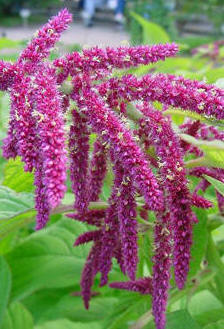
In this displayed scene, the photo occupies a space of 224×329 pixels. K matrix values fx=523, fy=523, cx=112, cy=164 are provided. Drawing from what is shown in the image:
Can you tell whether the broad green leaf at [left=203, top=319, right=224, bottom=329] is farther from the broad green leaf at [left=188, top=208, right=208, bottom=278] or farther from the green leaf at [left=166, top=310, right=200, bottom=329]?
the broad green leaf at [left=188, top=208, right=208, bottom=278]

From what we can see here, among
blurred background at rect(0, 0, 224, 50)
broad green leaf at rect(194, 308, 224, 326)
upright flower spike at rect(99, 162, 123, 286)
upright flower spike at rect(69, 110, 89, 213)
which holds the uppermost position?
upright flower spike at rect(69, 110, 89, 213)

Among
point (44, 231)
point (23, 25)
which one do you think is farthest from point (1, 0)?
point (44, 231)

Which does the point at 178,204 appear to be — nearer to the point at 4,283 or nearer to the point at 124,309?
the point at 124,309

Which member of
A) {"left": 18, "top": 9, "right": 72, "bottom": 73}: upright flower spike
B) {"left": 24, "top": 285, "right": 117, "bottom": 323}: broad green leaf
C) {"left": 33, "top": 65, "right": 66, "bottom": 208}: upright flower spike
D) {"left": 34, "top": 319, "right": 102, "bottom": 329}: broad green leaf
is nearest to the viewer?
{"left": 33, "top": 65, "right": 66, "bottom": 208}: upright flower spike

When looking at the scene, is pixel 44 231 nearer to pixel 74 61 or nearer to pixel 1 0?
pixel 74 61

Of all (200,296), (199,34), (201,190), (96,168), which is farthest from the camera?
(199,34)

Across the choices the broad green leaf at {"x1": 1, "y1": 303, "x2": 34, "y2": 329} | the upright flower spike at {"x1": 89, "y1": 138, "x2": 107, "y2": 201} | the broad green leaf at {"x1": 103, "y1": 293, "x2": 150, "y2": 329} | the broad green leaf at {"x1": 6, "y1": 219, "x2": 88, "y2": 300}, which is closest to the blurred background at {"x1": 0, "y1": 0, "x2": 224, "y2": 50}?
the broad green leaf at {"x1": 6, "y1": 219, "x2": 88, "y2": 300}

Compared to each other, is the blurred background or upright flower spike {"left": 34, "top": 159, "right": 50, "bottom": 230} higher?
upright flower spike {"left": 34, "top": 159, "right": 50, "bottom": 230}
